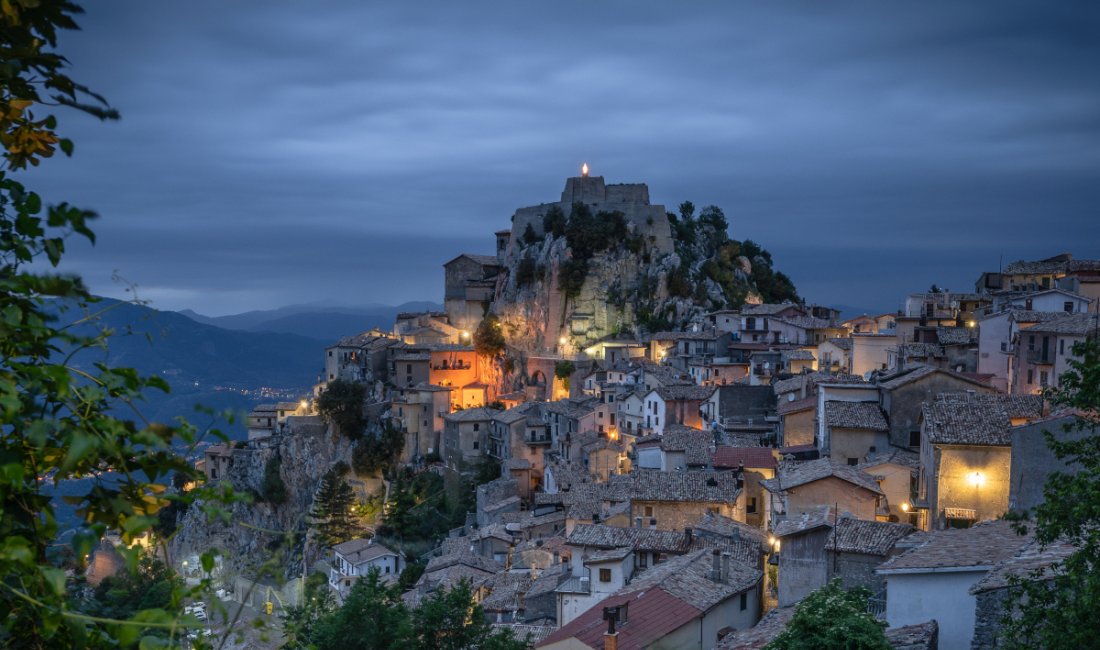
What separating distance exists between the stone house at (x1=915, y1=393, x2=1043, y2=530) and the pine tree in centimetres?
3711

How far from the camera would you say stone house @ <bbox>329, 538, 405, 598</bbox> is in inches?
1602

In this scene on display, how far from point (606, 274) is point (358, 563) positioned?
3618 centimetres

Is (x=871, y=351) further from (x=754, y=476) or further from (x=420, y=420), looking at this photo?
(x=420, y=420)

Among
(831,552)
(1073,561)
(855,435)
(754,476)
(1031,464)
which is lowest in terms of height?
(754,476)

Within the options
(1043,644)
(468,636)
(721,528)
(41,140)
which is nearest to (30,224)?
(41,140)

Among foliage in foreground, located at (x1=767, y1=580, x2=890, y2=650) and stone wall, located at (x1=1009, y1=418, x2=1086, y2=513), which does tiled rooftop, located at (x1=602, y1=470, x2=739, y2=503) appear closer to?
stone wall, located at (x1=1009, y1=418, x2=1086, y2=513)

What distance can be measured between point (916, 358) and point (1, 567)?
125 ft

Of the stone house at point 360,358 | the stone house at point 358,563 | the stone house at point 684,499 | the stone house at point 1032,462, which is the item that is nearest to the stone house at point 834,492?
the stone house at point 1032,462

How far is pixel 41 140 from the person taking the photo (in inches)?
130

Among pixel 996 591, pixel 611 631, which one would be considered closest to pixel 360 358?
pixel 611 631

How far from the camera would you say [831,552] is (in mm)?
17906

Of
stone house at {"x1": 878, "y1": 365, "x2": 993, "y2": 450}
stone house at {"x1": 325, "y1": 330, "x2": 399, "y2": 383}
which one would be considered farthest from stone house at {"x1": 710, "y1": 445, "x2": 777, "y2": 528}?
stone house at {"x1": 325, "y1": 330, "x2": 399, "y2": 383}

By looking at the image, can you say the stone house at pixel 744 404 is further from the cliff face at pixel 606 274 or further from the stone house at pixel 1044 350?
the cliff face at pixel 606 274

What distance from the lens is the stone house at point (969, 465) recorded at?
20.3m
